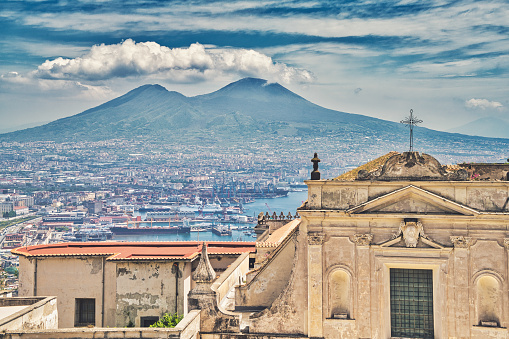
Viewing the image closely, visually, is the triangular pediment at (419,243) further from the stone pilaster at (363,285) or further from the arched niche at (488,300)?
the arched niche at (488,300)

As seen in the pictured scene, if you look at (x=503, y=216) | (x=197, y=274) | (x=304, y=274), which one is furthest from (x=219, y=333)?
(x=503, y=216)

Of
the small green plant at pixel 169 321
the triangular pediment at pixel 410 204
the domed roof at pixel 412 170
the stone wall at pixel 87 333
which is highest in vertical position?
the domed roof at pixel 412 170

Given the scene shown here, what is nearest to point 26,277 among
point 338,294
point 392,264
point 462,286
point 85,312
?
point 85,312

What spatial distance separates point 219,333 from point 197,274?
177 cm

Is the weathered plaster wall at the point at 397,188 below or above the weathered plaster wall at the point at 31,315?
above

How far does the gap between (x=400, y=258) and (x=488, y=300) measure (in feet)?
8.42

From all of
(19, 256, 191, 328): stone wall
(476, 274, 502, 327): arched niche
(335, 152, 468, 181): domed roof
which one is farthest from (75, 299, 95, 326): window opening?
(476, 274, 502, 327): arched niche

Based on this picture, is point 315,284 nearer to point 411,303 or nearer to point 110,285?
point 411,303

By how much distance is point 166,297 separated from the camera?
21.0 m

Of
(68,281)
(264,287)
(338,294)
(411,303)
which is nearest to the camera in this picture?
(411,303)

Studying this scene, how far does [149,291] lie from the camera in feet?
69.3

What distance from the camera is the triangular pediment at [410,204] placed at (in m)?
15.8

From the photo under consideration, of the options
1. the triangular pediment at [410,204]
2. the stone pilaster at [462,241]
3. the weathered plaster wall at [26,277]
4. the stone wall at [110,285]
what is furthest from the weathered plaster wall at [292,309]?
the weathered plaster wall at [26,277]

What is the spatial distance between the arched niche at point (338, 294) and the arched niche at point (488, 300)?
11.5ft
